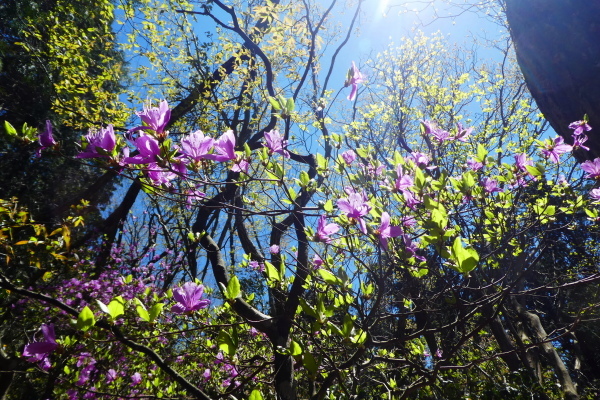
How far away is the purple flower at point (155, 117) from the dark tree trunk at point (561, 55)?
58.7 inches

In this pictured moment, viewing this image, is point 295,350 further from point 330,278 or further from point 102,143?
point 102,143

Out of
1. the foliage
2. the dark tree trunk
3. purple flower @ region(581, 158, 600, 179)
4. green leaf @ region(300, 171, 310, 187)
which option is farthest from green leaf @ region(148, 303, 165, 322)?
purple flower @ region(581, 158, 600, 179)

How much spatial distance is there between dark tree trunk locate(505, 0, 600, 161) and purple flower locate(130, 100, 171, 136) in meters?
1.49

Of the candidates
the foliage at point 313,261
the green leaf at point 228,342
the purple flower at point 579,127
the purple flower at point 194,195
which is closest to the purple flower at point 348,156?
the foliage at point 313,261

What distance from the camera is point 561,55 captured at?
1.40 metres

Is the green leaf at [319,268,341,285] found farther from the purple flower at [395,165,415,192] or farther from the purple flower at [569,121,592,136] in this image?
the purple flower at [569,121,592,136]

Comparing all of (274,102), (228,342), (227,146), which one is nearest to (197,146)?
(227,146)

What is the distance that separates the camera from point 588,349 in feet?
35.2

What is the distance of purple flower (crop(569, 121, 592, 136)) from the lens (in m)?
1.42

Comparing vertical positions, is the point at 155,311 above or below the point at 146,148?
below

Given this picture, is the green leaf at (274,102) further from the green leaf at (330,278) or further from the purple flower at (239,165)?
the green leaf at (330,278)

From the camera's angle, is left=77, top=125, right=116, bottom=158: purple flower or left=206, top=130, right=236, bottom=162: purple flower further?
left=206, top=130, right=236, bottom=162: purple flower

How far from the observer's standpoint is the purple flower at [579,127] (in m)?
1.42

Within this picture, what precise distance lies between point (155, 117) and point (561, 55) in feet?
5.02
